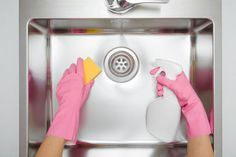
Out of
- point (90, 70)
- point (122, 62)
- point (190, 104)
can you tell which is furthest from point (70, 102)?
point (190, 104)

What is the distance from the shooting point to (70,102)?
2.76 feet

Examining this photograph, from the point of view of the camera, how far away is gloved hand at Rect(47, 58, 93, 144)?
825 mm

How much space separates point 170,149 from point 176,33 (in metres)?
0.35

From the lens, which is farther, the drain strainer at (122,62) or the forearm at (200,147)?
the drain strainer at (122,62)

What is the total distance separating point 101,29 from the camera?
93 cm

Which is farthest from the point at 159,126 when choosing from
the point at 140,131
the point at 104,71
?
the point at 104,71

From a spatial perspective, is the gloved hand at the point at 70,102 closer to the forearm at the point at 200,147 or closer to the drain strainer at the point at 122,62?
the drain strainer at the point at 122,62

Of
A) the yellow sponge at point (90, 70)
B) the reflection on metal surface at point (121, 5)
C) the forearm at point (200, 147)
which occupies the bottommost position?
the forearm at point (200, 147)

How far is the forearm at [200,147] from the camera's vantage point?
0.81 metres

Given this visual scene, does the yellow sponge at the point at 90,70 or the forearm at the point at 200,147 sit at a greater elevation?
the yellow sponge at the point at 90,70

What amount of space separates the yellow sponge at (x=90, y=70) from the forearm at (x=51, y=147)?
175mm

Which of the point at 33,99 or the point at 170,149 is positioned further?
the point at 170,149

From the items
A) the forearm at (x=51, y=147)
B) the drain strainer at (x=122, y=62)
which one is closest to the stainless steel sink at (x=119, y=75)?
the drain strainer at (x=122, y=62)
